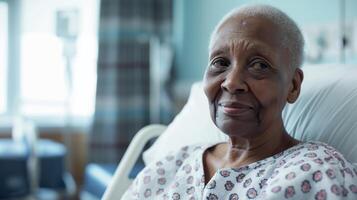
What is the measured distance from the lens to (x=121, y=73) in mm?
3438

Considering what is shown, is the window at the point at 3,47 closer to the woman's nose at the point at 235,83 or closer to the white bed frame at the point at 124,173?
the white bed frame at the point at 124,173

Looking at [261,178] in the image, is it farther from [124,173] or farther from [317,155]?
[124,173]

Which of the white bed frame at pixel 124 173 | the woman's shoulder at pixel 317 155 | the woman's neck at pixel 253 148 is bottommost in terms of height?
the white bed frame at pixel 124 173

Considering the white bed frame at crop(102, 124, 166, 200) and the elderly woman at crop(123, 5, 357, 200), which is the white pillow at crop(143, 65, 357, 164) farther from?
the white bed frame at crop(102, 124, 166, 200)

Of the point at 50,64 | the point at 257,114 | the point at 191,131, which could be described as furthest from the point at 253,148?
the point at 50,64

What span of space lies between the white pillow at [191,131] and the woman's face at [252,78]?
1.19 feet

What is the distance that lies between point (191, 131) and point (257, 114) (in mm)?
520

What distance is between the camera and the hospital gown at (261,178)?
0.90 meters

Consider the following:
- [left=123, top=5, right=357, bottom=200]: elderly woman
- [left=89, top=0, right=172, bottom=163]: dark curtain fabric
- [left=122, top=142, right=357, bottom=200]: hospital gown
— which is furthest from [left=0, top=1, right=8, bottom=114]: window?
[left=123, top=5, right=357, bottom=200]: elderly woman

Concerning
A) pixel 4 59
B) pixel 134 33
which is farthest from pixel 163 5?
pixel 4 59

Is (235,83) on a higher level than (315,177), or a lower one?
higher

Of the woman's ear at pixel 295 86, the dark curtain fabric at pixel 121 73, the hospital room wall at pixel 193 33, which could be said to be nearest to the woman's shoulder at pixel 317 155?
the woman's ear at pixel 295 86

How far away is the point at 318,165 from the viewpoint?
0.92 m

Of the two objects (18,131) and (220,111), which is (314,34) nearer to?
(220,111)
